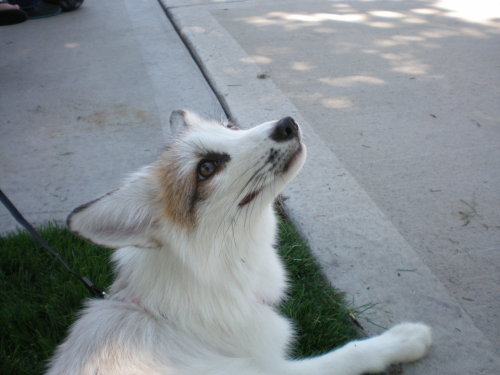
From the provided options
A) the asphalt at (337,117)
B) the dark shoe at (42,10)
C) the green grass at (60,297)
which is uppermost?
the dark shoe at (42,10)

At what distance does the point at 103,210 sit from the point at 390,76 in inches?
166

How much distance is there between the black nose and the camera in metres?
2.10

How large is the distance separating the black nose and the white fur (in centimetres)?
3

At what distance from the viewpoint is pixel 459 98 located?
182 inches

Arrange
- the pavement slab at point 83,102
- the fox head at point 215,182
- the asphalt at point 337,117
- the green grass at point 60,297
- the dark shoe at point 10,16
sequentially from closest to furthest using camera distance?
the fox head at point 215,182 < the green grass at point 60,297 < the asphalt at point 337,117 < the pavement slab at point 83,102 < the dark shoe at point 10,16

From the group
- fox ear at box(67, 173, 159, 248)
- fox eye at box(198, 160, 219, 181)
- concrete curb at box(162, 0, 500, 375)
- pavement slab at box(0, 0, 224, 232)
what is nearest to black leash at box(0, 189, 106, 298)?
fox ear at box(67, 173, 159, 248)

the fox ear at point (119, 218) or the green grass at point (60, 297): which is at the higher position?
the fox ear at point (119, 218)

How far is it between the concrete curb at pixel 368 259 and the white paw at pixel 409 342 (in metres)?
0.06

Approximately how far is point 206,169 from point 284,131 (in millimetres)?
410

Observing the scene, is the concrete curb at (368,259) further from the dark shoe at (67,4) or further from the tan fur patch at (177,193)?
the dark shoe at (67,4)

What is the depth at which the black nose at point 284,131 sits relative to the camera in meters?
2.10

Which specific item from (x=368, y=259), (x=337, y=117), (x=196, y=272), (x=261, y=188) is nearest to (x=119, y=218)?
(x=196, y=272)

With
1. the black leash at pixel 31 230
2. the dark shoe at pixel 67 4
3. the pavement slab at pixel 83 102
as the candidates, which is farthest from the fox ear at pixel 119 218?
the dark shoe at pixel 67 4

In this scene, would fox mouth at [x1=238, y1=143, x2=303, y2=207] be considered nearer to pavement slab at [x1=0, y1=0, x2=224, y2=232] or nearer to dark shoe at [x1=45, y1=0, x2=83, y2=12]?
pavement slab at [x1=0, y1=0, x2=224, y2=232]
